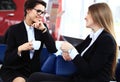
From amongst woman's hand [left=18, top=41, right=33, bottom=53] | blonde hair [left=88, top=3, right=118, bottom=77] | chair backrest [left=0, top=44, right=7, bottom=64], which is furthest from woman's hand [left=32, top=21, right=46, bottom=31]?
blonde hair [left=88, top=3, right=118, bottom=77]

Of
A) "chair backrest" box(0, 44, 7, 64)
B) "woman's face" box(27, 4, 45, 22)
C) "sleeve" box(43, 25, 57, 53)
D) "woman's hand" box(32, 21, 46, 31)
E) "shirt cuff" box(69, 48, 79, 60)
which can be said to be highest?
"woman's face" box(27, 4, 45, 22)

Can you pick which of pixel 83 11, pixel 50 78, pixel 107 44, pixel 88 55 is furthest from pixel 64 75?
pixel 83 11

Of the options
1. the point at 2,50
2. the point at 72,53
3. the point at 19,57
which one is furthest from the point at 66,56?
the point at 2,50

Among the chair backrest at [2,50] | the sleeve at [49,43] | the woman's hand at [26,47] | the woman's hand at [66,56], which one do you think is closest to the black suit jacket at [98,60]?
the woman's hand at [66,56]

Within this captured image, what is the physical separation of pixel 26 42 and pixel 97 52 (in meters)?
0.74

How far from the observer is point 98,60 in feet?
7.18

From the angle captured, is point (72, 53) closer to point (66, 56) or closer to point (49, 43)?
point (66, 56)

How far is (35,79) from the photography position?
246 centimetres

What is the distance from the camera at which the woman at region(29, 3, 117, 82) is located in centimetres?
221

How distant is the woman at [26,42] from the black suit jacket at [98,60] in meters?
0.52

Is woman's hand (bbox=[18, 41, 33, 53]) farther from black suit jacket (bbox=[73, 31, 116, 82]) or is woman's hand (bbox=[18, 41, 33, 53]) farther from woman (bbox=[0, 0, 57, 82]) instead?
black suit jacket (bbox=[73, 31, 116, 82])

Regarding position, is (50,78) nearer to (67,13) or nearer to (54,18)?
(67,13)

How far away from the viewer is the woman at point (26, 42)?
8.62 ft

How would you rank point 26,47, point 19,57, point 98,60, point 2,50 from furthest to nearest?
point 2,50 → point 19,57 → point 26,47 → point 98,60
